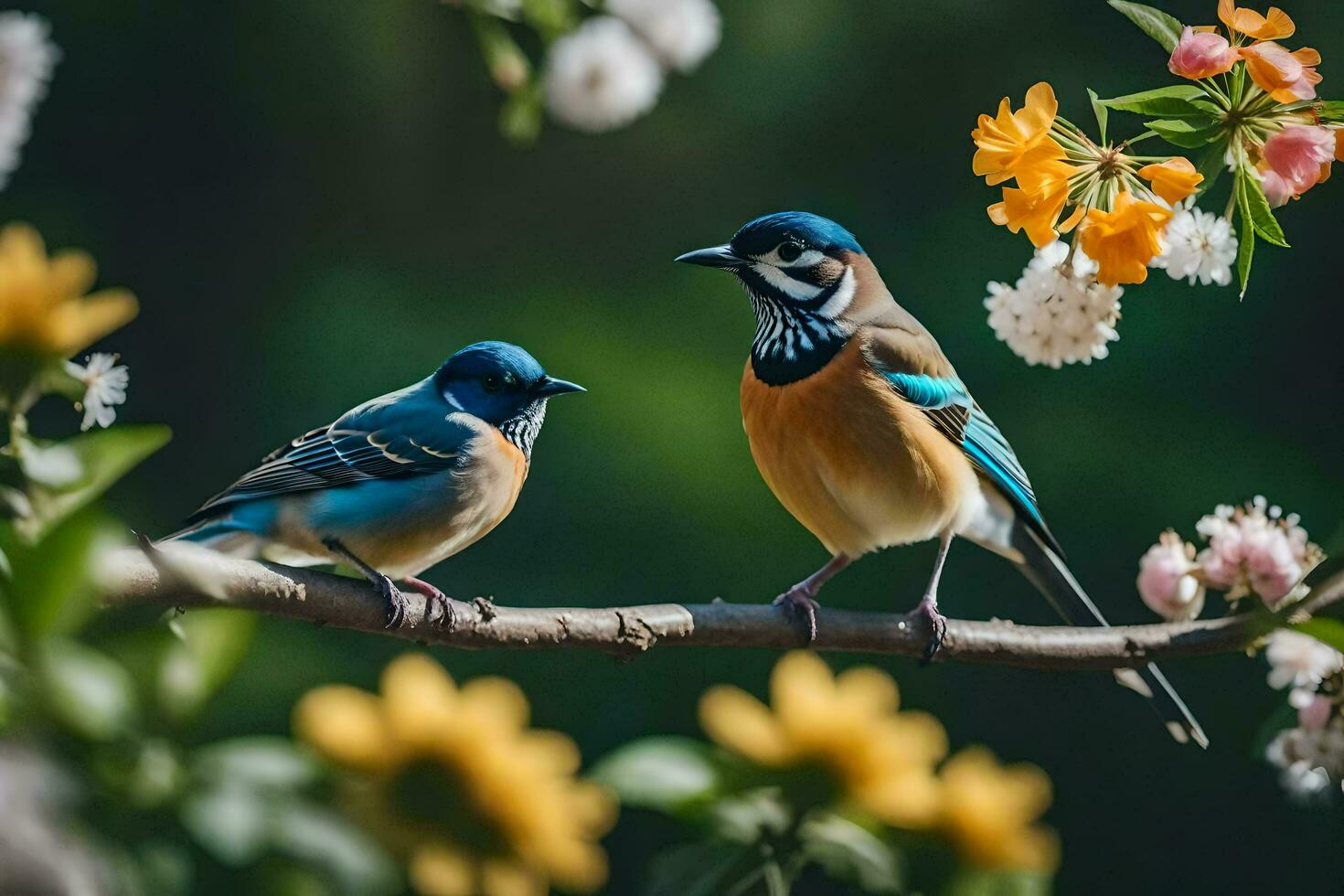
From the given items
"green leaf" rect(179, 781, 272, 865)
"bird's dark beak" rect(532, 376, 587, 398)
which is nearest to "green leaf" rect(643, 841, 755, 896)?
"green leaf" rect(179, 781, 272, 865)

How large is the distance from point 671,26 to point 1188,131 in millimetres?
822

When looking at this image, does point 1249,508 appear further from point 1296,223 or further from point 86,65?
point 86,65

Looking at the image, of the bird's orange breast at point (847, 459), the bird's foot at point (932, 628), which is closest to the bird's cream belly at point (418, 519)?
the bird's orange breast at point (847, 459)

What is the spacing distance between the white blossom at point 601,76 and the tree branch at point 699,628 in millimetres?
632

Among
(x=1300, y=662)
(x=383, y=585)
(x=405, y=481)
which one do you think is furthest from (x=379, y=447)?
(x=1300, y=662)

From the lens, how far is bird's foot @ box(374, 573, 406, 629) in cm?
167

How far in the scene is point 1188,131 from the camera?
1.33 metres

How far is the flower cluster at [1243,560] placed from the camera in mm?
1621

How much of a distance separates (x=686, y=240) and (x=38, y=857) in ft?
18.9

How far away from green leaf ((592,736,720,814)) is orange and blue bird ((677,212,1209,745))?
926mm

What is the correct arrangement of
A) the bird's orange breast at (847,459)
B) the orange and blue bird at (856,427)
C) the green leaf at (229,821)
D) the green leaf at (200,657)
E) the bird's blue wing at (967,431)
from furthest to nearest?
the bird's blue wing at (967,431), the bird's orange breast at (847,459), the orange and blue bird at (856,427), the green leaf at (200,657), the green leaf at (229,821)

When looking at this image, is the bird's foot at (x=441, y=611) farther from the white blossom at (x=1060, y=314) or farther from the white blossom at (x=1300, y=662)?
the white blossom at (x=1300, y=662)

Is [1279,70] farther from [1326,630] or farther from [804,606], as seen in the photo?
[804,606]

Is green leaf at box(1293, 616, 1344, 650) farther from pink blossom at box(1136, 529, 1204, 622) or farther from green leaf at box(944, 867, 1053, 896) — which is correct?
pink blossom at box(1136, 529, 1204, 622)
